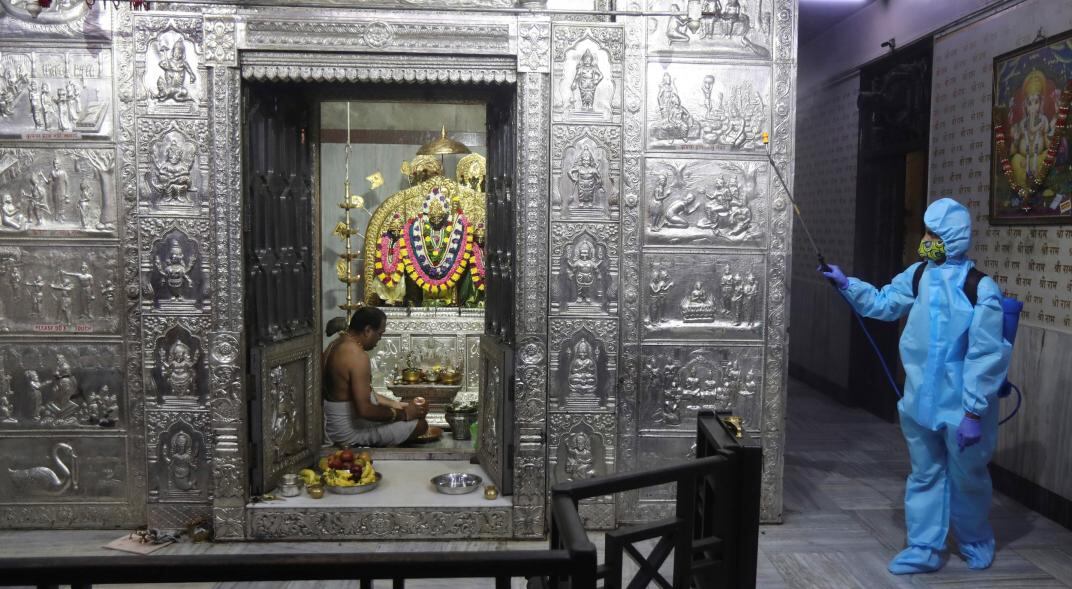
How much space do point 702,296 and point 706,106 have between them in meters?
1.10

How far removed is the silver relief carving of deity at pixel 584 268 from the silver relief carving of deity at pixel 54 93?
8.64ft

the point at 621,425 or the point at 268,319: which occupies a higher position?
the point at 268,319

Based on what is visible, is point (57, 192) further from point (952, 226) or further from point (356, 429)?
point (952, 226)

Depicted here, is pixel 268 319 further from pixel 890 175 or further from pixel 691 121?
pixel 890 175

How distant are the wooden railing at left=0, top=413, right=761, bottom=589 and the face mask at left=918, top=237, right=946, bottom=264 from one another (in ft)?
7.74

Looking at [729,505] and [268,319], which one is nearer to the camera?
[729,505]

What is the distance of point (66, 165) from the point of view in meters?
4.43

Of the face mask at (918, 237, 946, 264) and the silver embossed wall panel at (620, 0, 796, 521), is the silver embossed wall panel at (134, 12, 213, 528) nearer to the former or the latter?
the silver embossed wall panel at (620, 0, 796, 521)

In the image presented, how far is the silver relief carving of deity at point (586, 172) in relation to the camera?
4488 mm

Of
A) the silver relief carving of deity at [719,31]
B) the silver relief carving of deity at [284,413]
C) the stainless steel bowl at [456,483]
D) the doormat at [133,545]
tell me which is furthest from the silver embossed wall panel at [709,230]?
the doormat at [133,545]

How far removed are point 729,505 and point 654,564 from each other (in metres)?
0.30

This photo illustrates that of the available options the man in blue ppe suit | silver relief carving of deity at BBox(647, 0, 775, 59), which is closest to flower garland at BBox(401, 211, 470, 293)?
silver relief carving of deity at BBox(647, 0, 775, 59)

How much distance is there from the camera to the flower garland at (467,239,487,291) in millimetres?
7180

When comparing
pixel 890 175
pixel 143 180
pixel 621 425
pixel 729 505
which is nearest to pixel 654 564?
pixel 729 505
